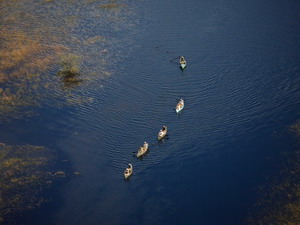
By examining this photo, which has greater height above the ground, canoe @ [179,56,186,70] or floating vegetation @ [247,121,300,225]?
canoe @ [179,56,186,70]

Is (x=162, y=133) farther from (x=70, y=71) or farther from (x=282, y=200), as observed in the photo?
(x=70, y=71)

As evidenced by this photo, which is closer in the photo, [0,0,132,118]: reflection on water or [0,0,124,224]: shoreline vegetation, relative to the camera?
[0,0,124,224]: shoreline vegetation

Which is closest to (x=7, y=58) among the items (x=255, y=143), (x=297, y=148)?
(x=255, y=143)

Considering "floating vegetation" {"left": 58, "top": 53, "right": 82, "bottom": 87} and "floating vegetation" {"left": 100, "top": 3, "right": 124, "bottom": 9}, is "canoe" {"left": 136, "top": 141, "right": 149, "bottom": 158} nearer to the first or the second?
Result: "floating vegetation" {"left": 58, "top": 53, "right": 82, "bottom": 87}

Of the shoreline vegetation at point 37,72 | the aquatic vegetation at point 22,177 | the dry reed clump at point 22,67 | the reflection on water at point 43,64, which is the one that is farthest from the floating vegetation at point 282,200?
the dry reed clump at point 22,67

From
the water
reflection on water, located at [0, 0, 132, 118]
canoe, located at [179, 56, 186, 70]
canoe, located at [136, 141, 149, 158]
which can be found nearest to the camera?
the water

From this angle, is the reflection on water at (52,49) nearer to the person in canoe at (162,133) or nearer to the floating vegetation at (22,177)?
the floating vegetation at (22,177)

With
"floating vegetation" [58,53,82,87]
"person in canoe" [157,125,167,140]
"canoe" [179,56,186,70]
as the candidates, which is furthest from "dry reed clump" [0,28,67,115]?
"canoe" [179,56,186,70]
